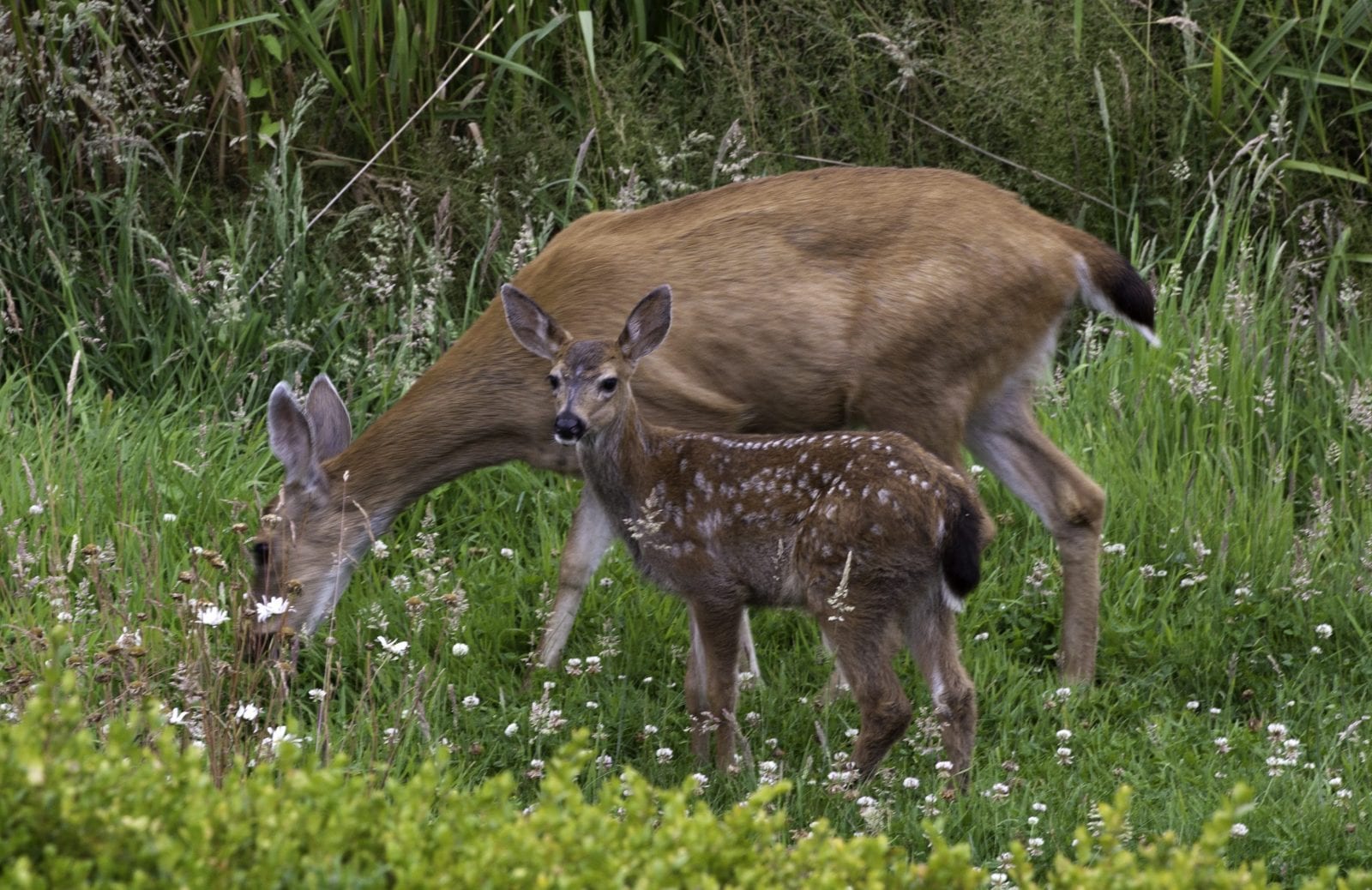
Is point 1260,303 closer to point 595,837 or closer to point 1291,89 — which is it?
point 1291,89

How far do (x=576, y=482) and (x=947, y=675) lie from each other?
2.12 metres

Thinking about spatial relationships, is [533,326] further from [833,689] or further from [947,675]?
[947,675]

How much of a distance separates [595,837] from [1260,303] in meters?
5.32

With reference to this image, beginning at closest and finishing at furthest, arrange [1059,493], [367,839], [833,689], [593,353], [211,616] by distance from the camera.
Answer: [367,839]
[211,616]
[593,353]
[833,689]
[1059,493]

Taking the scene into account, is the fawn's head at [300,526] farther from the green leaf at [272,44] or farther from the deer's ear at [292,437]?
the green leaf at [272,44]

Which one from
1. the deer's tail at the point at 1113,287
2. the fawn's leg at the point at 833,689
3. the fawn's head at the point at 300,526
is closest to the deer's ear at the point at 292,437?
the fawn's head at the point at 300,526

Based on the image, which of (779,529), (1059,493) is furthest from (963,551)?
(1059,493)

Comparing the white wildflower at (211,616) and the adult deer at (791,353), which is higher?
the white wildflower at (211,616)

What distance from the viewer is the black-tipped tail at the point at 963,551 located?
15.8ft

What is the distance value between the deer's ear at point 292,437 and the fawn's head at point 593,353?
0.84m

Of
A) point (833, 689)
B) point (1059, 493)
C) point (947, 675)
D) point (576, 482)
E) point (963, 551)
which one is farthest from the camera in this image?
point (576, 482)

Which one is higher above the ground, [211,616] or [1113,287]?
[211,616]

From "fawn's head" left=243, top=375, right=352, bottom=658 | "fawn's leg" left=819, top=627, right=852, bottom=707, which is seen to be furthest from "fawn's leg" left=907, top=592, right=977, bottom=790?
"fawn's head" left=243, top=375, right=352, bottom=658

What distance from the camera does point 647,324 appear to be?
5.43m
